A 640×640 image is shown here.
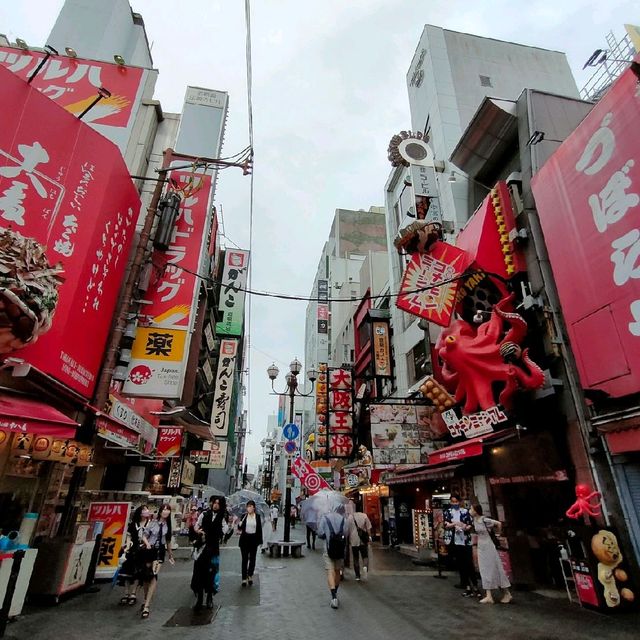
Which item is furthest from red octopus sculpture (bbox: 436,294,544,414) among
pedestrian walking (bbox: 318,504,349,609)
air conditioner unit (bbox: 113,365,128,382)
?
air conditioner unit (bbox: 113,365,128,382)

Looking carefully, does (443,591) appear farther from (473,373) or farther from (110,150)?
(110,150)

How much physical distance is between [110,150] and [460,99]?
1968 cm

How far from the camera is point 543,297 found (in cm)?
1139

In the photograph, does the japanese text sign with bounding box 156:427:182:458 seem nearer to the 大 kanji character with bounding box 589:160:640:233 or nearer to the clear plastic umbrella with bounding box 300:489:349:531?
the clear plastic umbrella with bounding box 300:489:349:531

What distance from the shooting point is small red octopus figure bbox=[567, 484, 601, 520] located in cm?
850

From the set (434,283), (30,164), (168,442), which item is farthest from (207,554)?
(168,442)

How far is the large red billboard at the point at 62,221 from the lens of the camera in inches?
334

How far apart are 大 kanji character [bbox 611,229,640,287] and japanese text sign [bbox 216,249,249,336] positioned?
1837 centimetres

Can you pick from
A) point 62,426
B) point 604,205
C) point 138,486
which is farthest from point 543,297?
point 138,486

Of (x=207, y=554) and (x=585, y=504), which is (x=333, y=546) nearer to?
(x=207, y=554)

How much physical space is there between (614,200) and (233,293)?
84.7 ft

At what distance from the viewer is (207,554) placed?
7414 millimetres

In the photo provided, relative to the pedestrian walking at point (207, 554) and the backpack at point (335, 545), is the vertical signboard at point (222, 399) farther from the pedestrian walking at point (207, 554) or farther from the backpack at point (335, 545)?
the backpack at point (335, 545)

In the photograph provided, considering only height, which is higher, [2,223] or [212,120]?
[212,120]
